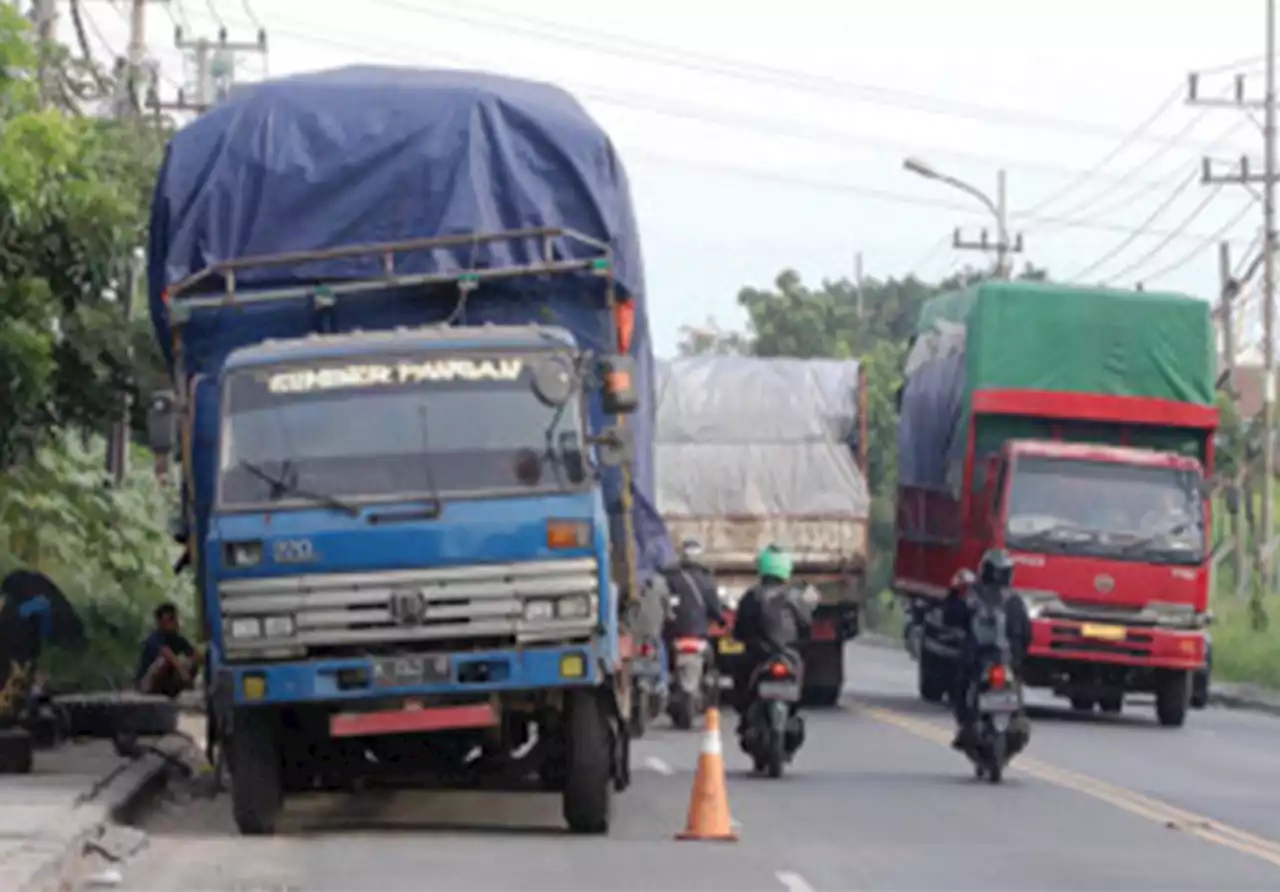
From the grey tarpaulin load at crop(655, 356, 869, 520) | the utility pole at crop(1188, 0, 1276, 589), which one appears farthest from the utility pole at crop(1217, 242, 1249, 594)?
the grey tarpaulin load at crop(655, 356, 869, 520)

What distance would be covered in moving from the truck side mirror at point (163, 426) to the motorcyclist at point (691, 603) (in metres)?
9.78

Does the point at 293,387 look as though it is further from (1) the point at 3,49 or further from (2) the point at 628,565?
(1) the point at 3,49

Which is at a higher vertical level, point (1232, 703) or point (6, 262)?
point (6, 262)

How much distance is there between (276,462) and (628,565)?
2.44 m

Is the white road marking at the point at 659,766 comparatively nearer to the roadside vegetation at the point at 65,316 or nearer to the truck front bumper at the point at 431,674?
the roadside vegetation at the point at 65,316

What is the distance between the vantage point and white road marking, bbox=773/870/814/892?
14820 millimetres

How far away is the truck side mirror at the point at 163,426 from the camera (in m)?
17.5

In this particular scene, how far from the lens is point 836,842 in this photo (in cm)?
1741

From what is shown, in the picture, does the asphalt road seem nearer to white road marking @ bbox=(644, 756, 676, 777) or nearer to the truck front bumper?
white road marking @ bbox=(644, 756, 676, 777)

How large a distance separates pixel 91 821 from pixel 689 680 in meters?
11.7

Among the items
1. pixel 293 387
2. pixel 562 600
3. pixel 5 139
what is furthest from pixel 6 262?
pixel 562 600

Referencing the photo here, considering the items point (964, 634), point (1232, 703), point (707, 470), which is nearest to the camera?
point (964, 634)

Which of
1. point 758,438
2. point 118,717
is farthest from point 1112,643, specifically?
point 118,717

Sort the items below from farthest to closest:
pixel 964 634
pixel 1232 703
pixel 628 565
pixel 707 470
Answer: pixel 1232 703 < pixel 707 470 < pixel 964 634 < pixel 628 565
